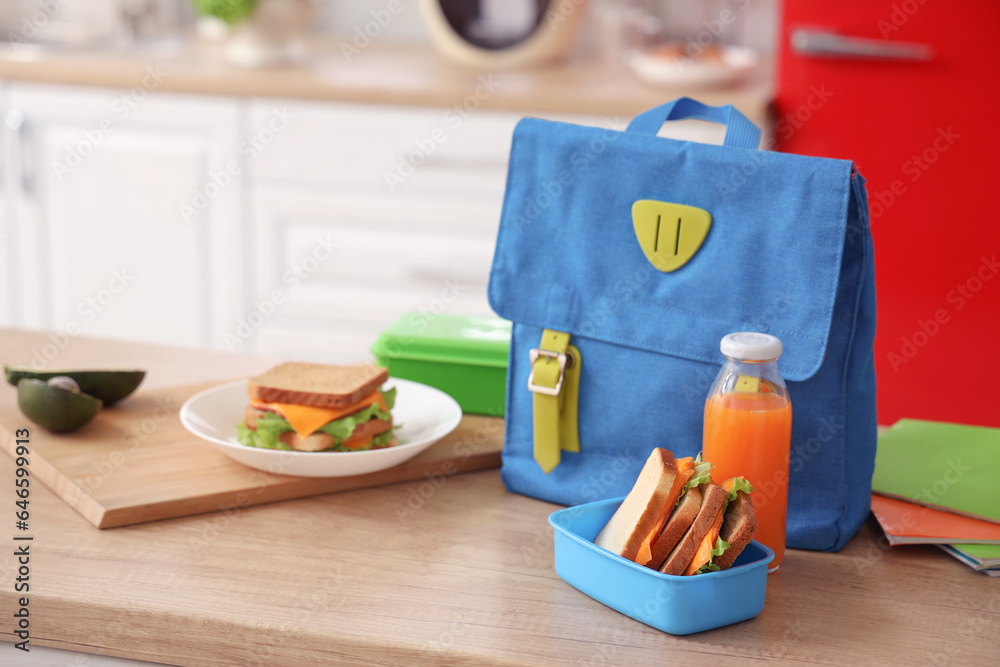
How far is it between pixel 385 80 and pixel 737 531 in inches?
71.2

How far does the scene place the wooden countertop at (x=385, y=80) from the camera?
7.22 ft

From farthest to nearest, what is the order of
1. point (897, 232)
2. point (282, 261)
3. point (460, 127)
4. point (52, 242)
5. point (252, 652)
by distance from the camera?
point (52, 242)
point (282, 261)
point (460, 127)
point (897, 232)
point (252, 652)

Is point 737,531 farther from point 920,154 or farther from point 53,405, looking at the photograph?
point 920,154

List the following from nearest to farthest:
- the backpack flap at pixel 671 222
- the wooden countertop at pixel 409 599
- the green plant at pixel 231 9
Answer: the wooden countertop at pixel 409 599, the backpack flap at pixel 671 222, the green plant at pixel 231 9

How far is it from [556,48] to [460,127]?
43 cm

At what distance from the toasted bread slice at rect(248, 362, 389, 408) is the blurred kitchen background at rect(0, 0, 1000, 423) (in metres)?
1.26

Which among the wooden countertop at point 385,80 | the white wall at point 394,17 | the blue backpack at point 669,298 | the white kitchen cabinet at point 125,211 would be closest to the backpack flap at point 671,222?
the blue backpack at point 669,298

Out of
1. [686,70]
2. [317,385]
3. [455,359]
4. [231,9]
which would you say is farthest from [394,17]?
[317,385]

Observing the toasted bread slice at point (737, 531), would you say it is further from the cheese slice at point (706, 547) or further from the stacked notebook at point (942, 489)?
the stacked notebook at point (942, 489)

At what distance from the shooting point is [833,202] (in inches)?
34.9

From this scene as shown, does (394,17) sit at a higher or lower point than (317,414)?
higher

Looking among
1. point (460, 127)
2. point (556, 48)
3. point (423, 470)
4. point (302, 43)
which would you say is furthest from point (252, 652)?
point (302, 43)

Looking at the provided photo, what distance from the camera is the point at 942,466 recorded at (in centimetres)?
104

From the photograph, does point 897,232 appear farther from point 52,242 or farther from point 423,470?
point 52,242
